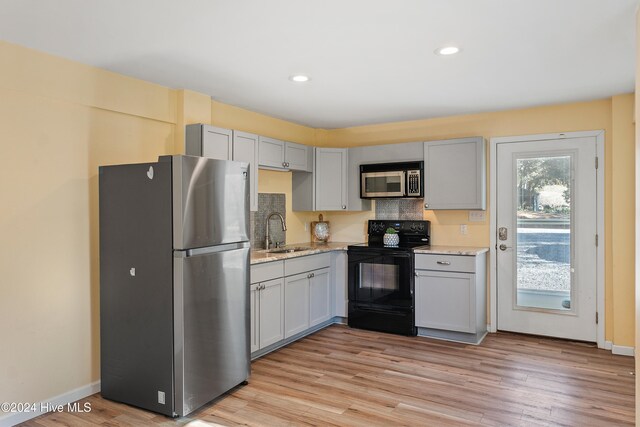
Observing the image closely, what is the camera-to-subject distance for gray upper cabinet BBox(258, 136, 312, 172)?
4.41 metres

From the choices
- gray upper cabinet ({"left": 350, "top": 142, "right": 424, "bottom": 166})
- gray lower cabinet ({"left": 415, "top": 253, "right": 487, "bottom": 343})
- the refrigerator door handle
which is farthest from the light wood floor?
gray upper cabinet ({"left": 350, "top": 142, "right": 424, "bottom": 166})

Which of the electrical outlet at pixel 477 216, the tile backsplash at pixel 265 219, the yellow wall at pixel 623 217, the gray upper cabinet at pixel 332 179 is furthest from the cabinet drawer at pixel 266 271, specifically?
the yellow wall at pixel 623 217

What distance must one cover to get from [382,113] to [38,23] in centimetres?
313

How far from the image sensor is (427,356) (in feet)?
12.8

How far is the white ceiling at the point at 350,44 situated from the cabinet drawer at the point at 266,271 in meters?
1.48

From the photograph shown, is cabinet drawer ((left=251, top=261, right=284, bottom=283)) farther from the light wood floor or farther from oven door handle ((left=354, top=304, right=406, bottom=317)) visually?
oven door handle ((left=354, top=304, right=406, bottom=317))

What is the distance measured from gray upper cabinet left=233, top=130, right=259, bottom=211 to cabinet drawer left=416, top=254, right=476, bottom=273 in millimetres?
1705

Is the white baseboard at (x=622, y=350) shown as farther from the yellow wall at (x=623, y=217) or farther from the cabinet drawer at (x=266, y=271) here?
the cabinet drawer at (x=266, y=271)

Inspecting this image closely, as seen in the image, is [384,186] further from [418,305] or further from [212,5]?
[212,5]

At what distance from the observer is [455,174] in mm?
4582

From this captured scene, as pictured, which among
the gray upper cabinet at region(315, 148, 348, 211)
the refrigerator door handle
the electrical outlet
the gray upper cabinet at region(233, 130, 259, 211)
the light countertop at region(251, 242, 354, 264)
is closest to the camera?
the refrigerator door handle

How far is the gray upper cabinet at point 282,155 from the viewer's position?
4406 millimetres

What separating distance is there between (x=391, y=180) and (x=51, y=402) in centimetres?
357

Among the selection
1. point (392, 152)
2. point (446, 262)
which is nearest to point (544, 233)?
point (446, 262)
